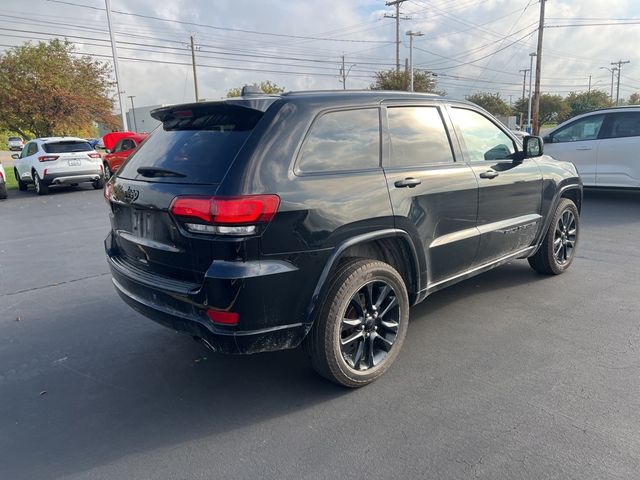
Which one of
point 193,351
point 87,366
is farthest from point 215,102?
point 87,366

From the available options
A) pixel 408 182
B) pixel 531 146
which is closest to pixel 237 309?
pixel 408 182

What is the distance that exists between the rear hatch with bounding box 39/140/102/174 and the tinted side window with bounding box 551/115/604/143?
492 inches

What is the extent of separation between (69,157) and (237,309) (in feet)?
45.4

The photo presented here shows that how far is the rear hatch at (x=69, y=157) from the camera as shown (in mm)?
14008

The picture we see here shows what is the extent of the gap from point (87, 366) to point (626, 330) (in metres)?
4.08

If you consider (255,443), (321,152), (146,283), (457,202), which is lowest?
(255,443)

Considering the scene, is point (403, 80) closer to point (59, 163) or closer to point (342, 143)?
point (59, 163)

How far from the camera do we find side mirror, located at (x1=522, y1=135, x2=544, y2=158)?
448 cm

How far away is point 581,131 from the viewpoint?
31.8ft

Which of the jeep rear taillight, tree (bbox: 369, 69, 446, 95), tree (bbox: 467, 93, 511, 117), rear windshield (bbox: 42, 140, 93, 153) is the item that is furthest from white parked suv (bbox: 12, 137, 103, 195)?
tree (bbox: 467, 93, 511, 117)

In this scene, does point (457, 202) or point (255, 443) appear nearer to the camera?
point (255, 443)

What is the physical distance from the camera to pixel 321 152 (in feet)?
9.74

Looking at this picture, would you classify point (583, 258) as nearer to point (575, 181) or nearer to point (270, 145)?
point (575, 181)

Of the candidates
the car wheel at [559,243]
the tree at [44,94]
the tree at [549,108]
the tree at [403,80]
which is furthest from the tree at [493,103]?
the car wheel at [559,243]
